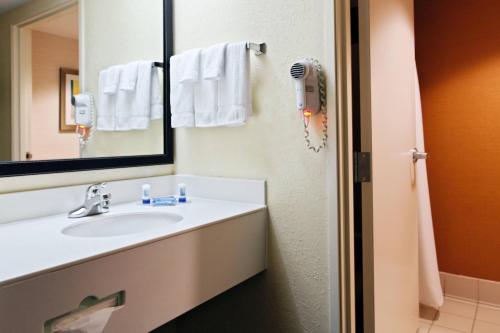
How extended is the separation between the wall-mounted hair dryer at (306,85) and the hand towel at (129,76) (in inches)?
31.4

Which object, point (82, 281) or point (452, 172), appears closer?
point (82, 281)

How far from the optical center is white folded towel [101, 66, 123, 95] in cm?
150

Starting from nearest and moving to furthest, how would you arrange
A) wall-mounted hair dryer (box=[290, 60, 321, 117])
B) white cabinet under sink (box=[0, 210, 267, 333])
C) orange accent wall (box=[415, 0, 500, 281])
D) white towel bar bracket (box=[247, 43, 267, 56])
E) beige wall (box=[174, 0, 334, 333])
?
1. white cabinet under sink (box=[0, 210, 267, 333])
2. wall-mounted hair dryer (box=[290, 60, 321, 117])
3. beige wall (box=[174, 0, 334, 333])
4. white towel bar bracket (box=[247, 43, 267, 56])
5. orange accent wall (box=[415, 0, 500, 281])

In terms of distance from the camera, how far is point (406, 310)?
64.6 inches

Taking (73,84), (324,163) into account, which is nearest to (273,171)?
(324,163)

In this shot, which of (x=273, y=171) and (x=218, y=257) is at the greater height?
(x=273, y=171)

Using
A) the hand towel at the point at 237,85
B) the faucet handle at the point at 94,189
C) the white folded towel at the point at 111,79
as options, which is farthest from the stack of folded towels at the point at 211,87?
the faucet handle at the point at 94,189

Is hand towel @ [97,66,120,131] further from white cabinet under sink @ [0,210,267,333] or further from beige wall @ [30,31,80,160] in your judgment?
white cabinet under sink @ [0,210,267,333]

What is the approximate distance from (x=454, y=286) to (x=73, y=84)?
262 cm

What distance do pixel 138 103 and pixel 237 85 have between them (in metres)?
0.54

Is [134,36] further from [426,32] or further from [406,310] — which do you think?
[426,32]

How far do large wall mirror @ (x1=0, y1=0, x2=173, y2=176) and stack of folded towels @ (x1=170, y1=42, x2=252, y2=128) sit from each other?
0.52 ft

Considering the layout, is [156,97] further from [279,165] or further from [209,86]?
[279,165]

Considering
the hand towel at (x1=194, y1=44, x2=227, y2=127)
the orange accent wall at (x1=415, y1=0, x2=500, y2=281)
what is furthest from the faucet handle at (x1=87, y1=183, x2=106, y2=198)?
the orange accent wall at (x1=415, y1=0, x2=500, y2=281)
